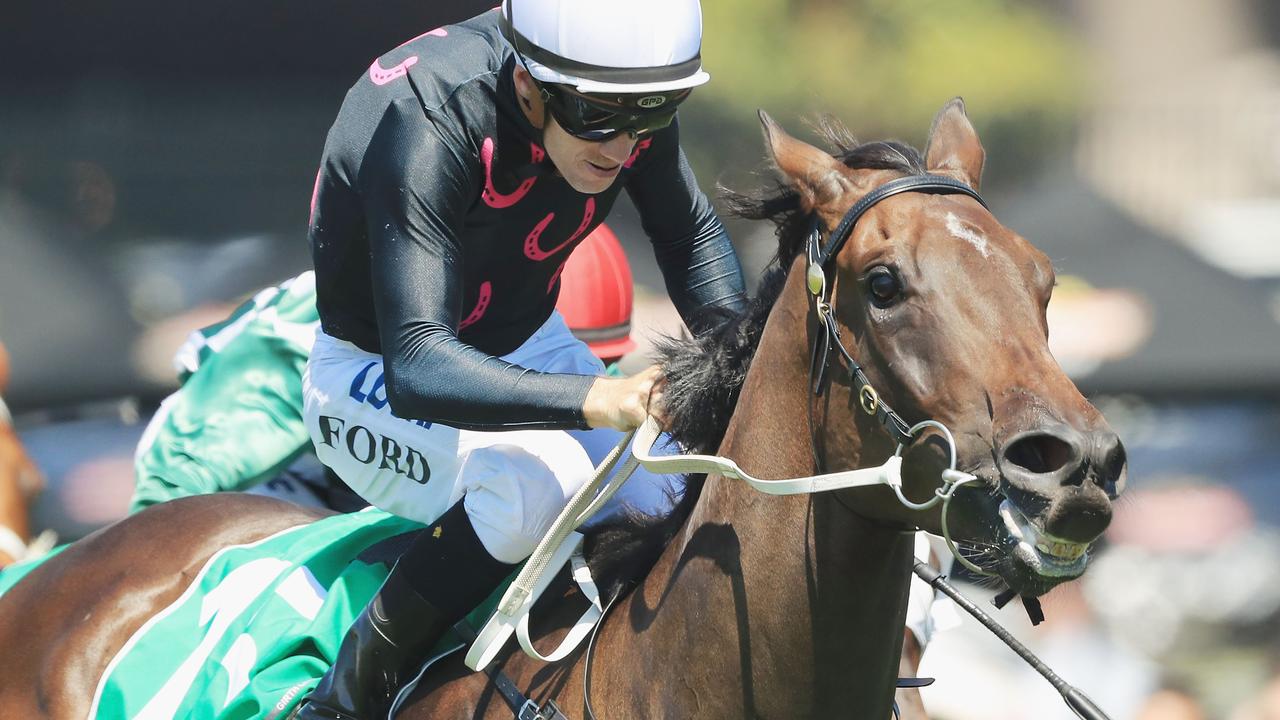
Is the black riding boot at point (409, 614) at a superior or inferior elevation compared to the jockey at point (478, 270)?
inferior

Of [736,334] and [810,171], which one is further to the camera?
[736,334]

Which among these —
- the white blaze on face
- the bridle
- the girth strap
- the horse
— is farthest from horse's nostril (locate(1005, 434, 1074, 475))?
the girth strap

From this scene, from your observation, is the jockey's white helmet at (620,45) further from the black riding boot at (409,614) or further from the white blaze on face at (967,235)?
the black riding boot at (409,614)

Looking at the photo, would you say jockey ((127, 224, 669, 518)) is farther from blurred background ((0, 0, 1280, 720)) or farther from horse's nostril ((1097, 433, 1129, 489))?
horse's nostril ((1097, 433, 1129, 489))

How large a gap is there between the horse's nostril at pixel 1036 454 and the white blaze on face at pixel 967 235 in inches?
12.3

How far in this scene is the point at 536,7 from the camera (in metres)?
2.58

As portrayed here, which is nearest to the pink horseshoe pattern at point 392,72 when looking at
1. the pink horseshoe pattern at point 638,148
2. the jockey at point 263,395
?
the pink horseshoe pattern at point 638,148

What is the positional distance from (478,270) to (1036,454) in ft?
4.75

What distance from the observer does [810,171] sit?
7.48 ft

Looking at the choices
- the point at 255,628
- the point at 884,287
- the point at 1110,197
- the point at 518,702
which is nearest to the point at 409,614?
the point at 518,702

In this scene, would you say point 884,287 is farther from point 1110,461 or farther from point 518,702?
point 518,702

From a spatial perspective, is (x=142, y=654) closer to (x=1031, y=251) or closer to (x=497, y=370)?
(x=497, y=370)

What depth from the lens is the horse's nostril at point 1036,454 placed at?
1861 millimetres

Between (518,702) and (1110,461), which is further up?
(1110,461)
